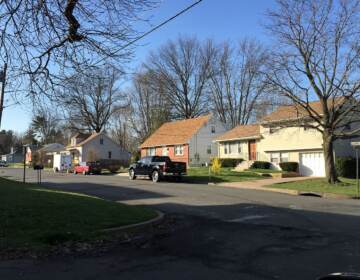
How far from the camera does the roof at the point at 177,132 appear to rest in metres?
54.5

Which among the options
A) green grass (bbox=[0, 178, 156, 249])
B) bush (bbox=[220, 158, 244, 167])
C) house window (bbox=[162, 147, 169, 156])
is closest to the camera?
green grass (bbox=[0, 178, 156, 249])

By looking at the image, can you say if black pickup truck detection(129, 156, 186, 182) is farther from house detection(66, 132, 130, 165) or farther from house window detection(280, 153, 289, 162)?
house detection(66, 132, 130, 165)

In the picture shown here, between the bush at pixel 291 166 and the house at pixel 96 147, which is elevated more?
the house at pixel 96 147

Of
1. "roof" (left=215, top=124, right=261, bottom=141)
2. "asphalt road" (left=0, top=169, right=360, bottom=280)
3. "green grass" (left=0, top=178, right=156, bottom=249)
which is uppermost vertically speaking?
"roof" (left=215, top=124, right=261, bottom=141)

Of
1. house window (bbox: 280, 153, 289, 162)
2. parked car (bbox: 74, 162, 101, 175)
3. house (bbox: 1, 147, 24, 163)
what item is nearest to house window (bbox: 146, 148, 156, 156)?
parked car (bbox: 74, 162, 101, 175)

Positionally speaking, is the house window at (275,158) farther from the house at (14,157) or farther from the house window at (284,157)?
the house at (14,157)

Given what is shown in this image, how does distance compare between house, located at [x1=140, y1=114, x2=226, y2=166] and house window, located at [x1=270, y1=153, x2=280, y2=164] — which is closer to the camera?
house window, located at [x1=270, y1=153, x2=280, y2=164]

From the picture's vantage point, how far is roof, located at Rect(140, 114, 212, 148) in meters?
54.5

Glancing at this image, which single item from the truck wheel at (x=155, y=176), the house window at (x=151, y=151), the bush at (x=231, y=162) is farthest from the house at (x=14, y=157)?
the truck wheel at (x=155, y=176)

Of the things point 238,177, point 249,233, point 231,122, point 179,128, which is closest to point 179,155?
point 179,128

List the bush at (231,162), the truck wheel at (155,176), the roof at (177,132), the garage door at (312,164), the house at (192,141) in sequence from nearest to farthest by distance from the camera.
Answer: the truck wheel at (155,176)
the garage door at (312,164)
the bush at (231,162)
the house at (192,141)
the roof at (177,132)

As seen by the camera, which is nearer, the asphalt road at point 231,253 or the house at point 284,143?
the asphalt road at point 231,253

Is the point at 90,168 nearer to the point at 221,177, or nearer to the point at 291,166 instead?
the point at 221,177

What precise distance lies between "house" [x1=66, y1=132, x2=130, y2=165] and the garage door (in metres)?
38.9
